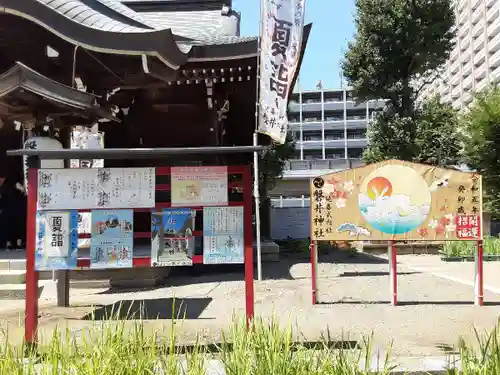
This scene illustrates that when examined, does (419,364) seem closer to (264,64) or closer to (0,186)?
(264,64)

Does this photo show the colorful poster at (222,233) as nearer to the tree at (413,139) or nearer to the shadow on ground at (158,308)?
the shadow on ground at (158,308)

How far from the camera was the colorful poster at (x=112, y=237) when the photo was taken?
16.5 ft

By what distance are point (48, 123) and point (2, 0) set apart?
1660 millimetres

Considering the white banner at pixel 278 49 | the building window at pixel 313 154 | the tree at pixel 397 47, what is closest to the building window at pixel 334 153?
the building window at pixel 313 154

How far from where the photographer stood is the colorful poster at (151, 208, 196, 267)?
5.03m

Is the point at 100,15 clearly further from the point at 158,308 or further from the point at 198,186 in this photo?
the point at 158,308

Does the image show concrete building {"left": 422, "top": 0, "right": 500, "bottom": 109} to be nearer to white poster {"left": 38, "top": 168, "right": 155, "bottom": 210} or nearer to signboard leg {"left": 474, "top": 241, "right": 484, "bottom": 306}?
signboard leg {"left": 474, "top": 241, "right": 484, "bottom": 306}

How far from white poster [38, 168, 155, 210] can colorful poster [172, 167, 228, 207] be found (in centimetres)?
27

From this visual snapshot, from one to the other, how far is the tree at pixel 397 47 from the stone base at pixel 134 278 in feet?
48.8

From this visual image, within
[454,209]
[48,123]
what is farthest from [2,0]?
[454,209]

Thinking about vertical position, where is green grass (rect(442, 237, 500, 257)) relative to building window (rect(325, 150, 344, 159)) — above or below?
below

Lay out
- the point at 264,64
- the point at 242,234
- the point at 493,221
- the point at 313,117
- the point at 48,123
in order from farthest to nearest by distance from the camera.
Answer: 1. the point at 313,117
2. the point at 493,221
3. the point at 264,64
4. the point at 48,123
5. the point at 242,234

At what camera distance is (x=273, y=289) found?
350 inches

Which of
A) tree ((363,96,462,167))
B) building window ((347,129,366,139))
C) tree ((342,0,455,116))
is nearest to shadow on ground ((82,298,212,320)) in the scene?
tree ((363,96,462,167))
